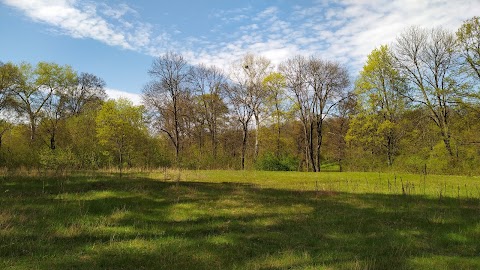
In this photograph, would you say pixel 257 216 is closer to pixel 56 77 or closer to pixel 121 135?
pixel 121 135

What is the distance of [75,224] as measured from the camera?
7.52 metres

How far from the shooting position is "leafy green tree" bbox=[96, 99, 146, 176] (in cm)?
4231

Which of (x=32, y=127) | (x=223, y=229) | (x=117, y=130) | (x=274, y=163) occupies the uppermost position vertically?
(x=32, y=127)

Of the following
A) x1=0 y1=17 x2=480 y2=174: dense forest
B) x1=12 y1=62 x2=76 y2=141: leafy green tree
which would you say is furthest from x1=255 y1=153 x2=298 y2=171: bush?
x1=12 y1=62 x2=76 y2=141: leafy green tree

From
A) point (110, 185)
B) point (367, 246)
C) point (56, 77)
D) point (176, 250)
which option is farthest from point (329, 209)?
point (56, 77)

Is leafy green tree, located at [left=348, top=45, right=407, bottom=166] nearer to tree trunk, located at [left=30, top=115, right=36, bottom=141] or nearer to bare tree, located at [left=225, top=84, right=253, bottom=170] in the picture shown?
bare tree, located at [left=225, top=84, right=253, bottom=170]

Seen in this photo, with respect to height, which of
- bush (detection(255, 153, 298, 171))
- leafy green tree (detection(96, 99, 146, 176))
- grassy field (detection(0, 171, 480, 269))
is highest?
leafy green tree (detection(96, 99, 146, 176))

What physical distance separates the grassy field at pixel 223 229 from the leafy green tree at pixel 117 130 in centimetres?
3019

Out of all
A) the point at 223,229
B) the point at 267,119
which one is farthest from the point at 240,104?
the point at 223,229

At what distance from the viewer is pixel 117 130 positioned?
42.8 metres

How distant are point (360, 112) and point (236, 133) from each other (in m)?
23.0

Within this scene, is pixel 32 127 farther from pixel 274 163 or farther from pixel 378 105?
pixel 378 105

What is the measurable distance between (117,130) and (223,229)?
38.1 meters

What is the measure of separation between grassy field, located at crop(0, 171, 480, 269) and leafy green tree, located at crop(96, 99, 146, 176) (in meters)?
30.2
